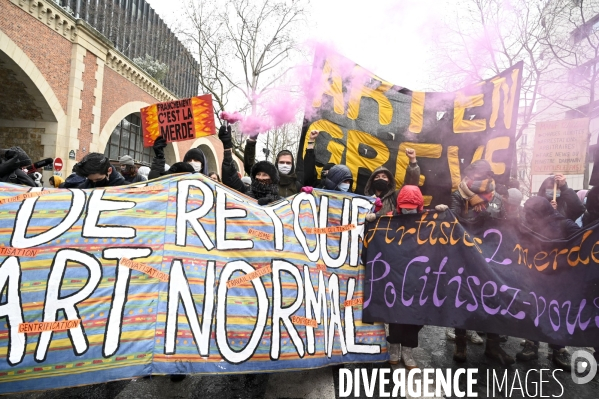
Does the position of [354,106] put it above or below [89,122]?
below

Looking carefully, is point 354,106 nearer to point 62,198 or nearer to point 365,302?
point 365,302

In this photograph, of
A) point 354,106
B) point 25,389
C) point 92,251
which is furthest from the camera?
point 354,106

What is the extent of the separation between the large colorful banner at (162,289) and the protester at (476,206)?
0.93 m

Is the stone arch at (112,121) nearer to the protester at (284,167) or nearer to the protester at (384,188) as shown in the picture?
the protester at (284,167)

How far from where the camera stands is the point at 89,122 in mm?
Answer: 14398

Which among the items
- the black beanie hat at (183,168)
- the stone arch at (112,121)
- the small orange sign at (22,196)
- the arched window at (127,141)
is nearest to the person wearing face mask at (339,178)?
the black beanie hat at (183,168)

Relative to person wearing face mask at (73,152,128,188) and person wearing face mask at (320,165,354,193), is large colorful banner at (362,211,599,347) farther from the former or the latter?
person wearing face mask at (73,152,128,188)

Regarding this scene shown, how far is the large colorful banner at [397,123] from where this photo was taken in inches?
170

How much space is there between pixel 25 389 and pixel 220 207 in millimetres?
1498

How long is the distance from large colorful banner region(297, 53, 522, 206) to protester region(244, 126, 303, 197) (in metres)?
0.12

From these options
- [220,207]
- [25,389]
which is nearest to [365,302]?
[220,207]

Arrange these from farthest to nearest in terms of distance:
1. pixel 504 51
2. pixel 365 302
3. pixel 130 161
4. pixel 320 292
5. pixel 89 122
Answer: pixel 89 122 < pixel 504 51 < pixel 130 161 < pixel 365 302 < pixel 320 292

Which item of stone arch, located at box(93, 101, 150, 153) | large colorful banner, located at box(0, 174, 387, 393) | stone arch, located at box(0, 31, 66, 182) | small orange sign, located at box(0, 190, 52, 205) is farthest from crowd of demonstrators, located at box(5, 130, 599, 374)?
stone arch, located at box(93, 101, 150, 153)

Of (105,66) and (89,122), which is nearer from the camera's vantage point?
(89,122)
